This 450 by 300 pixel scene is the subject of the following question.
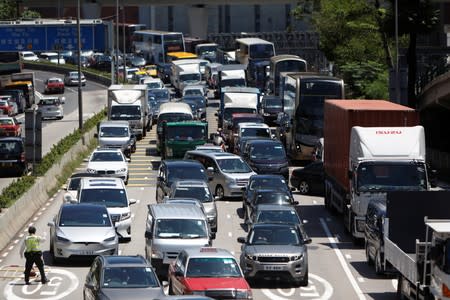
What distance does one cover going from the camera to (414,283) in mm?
27281

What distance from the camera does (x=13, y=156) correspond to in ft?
185

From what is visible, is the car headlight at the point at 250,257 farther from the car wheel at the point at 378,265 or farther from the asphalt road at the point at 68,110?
the asphalt road at the point at 68,110

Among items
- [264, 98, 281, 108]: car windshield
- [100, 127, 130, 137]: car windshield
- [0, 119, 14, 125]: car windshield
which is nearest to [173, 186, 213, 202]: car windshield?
[100, 127, 130, 137]: car windshield

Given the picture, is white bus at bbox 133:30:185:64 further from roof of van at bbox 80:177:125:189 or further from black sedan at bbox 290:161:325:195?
roof of van at bbox 80:177:125:189

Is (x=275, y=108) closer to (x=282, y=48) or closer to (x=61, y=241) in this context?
(x=61, y=241)

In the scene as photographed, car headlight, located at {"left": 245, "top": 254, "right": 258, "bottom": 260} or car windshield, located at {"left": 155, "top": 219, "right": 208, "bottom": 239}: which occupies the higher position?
car windshield, located at {"left": 155, "top": 219, "right": 208, "bottom": 239}

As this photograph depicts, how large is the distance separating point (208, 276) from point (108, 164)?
2484cm

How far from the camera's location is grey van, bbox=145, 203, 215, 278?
34.2m

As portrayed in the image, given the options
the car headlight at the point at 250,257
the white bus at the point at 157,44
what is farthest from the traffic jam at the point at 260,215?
the white bus at the point at 157,44

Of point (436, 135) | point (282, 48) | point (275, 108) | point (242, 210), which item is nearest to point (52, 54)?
point (282, 48)

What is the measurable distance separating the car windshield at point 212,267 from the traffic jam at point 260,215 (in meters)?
0.04

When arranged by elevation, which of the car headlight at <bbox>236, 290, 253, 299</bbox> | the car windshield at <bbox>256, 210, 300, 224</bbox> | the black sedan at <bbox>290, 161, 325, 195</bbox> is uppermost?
the car headlight at <bbox>236, 290, 253, 299</bbox>

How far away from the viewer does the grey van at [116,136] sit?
62.9 m

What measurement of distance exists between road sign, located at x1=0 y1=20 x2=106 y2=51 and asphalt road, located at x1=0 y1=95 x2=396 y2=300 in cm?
4692
